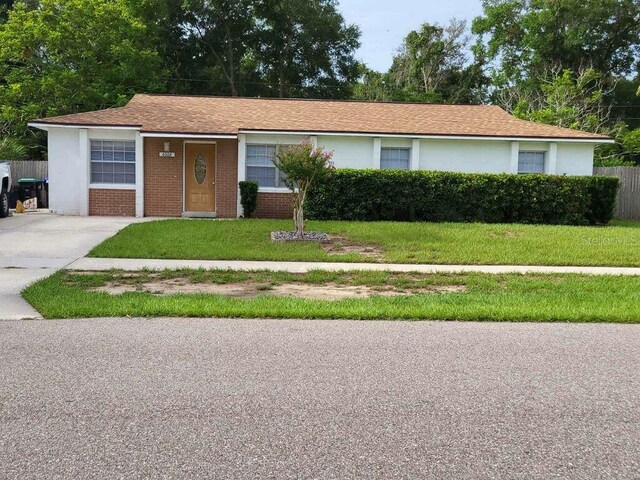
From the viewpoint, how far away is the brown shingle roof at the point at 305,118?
1916 centimetres

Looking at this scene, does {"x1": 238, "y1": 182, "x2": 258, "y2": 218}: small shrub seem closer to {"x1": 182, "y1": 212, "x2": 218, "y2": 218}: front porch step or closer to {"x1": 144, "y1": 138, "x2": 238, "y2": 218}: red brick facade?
{"x1": 144, "y1": 138, "x2": 238, "y2": 218}: red brick facade

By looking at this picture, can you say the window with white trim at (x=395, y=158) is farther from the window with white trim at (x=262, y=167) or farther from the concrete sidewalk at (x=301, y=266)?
the concrete sidewalk at (x=301, y=266)

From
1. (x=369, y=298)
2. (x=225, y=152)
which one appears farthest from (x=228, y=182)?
(x=369, y=298)

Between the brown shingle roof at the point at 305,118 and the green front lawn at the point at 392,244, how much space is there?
15.3 feet

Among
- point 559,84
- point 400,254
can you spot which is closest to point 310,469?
point 400,254

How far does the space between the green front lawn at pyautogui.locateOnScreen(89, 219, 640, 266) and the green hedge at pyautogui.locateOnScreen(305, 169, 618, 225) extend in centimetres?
155

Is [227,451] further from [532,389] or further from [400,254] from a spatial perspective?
[400,254]

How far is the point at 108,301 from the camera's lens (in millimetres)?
7668

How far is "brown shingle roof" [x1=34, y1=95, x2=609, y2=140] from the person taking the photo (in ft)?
62.8

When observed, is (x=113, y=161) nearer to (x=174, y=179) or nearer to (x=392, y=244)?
(x=174, y=179)

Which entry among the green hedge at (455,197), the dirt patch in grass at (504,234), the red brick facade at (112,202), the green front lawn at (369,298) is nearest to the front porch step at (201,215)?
the red brick facade at (112,202)

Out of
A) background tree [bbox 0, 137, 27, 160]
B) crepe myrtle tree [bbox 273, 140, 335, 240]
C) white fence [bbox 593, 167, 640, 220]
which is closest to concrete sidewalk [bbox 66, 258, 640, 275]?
crepe myrtle tree [bbox 273, 140, 335, 240]

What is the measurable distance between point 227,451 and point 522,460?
1709 mm

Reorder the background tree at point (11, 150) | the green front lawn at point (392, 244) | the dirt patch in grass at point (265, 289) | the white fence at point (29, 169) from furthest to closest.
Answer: the background tree at point (11, 150) → the white fence at point (29, 169) → the green front lawn at point (392, 244) → the dirt patch in grass at point (265, 289)
